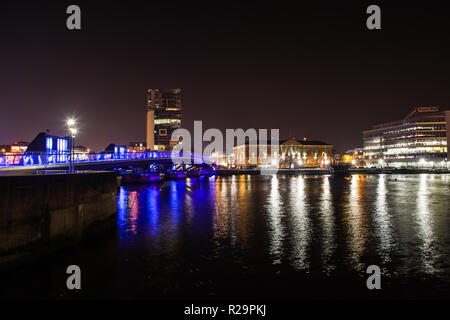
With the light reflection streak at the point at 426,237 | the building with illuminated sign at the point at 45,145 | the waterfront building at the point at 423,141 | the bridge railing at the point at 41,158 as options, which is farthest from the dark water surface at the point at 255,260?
the waterfront building at the point at 423,141

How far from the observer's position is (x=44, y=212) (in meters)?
16.2

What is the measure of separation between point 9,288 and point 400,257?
18.1 m

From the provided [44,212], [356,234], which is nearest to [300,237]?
[356,234]

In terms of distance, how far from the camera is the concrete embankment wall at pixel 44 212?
14414mm

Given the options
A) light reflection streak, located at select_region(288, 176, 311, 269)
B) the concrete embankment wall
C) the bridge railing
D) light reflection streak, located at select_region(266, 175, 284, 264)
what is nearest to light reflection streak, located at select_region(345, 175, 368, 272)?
light reflection streak, located at select_region(288, 176, 311, 269)

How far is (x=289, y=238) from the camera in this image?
23.4 m

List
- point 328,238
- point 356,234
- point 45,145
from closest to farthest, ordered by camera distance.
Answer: point 328,238 → point 356,234 → point 45,145

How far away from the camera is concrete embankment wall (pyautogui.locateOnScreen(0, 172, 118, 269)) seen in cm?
1441

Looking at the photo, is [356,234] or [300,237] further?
[356,234]

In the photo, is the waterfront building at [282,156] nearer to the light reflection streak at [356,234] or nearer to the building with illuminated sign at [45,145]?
the light reflection streak at [356,234]

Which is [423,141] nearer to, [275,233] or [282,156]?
[282,156]

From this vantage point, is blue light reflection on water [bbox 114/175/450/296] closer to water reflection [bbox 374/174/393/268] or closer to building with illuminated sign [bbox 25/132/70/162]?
water reflection [bbox 374/174/393/268]

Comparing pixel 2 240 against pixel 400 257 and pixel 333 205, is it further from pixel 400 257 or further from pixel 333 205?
pixel 333 205
